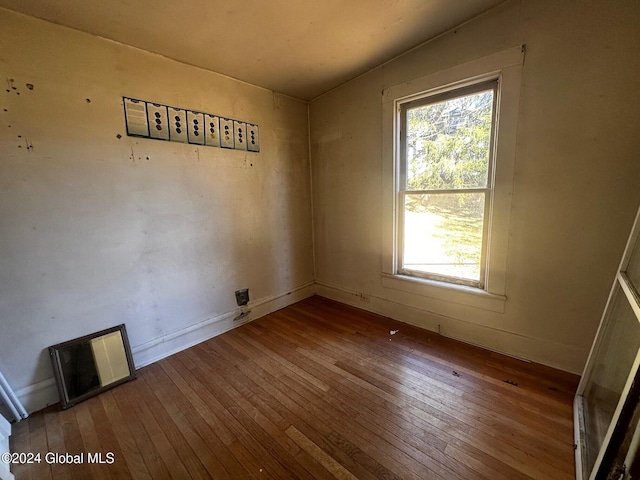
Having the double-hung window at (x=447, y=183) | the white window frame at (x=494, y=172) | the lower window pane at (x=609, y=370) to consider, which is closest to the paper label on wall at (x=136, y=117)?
the white window frame at (x=494, y=172)

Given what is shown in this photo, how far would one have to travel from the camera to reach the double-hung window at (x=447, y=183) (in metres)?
1.91

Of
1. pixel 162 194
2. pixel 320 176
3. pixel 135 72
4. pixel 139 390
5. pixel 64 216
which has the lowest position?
pixel 139 390

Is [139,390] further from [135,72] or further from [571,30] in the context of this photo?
[571,30]

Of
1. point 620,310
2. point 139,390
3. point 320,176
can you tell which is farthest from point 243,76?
point 620,310

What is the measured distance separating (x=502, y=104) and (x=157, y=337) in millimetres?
3093

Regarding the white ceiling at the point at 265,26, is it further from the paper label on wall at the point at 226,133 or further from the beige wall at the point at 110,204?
the paper label on wall at the point at 226,133

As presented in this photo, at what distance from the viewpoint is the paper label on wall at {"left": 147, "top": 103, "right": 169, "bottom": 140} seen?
1.87 metres

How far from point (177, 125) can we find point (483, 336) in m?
2.97

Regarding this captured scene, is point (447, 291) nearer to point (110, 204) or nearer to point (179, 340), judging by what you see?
point (179, 340)

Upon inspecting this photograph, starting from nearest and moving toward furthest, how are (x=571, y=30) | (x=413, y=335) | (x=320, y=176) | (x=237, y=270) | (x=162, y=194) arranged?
(x=571, y=30) → (x=162, y=194) → (x=413, y=335) → (x=237, y=270) → (x=320, y=176)

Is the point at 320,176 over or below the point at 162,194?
over

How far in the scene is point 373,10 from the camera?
161 cm

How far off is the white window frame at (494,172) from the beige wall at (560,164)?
5 cm

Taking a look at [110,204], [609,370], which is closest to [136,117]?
[110,204]
